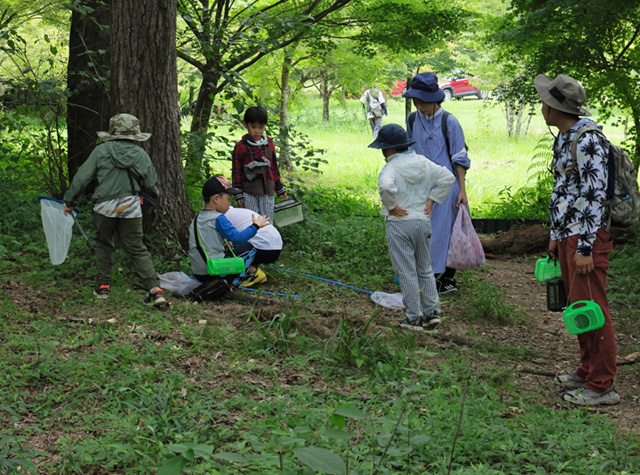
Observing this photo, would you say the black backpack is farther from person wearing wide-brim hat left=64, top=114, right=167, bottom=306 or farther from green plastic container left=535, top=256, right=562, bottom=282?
person wearing wide-brim hat left=64, top=114, right=167, bottom=306

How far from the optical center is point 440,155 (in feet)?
20.1

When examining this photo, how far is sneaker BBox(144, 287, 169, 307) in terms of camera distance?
5363 mm

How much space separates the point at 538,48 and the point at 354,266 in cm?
500

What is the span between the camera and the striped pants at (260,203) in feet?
21.6

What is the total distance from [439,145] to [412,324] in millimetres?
1903

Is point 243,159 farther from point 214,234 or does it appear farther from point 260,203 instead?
point 214,234

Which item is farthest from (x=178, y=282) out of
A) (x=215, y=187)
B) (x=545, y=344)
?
(x=545, y=344)

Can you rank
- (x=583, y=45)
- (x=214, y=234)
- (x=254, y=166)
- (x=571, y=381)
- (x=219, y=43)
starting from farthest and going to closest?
(x=583, y=45), (x=219, y=43), (x=254, y=166), (x=214, y=234), (x=571, y=381)

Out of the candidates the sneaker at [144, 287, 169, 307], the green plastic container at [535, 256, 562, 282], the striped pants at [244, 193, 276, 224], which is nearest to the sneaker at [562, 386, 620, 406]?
the green plastic container at [535, 256, 562, 282]

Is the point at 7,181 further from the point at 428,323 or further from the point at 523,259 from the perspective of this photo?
the point at 523,259

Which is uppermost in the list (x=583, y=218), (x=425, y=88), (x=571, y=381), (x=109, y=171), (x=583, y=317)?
(x=425, y=88)

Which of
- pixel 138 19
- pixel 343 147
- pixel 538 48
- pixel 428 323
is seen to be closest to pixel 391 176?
pixel 428 323

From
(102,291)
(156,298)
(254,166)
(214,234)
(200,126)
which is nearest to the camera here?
(156,298)

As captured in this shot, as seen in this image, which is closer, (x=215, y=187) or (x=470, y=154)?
(x=215, y=187)
